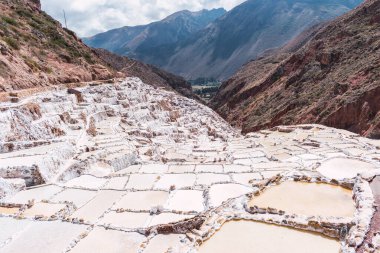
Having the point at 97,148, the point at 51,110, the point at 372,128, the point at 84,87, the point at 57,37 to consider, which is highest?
the point at 57,37

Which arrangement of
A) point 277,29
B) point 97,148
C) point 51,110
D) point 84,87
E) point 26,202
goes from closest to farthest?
point 26,202 < point 97,148 < point 51,110 < point 84,87 < point 277,29

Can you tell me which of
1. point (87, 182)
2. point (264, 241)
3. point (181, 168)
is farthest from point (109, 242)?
point (181, 168)

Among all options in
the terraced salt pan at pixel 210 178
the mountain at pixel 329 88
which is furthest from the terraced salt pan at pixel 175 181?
the mountain at pixel 329 88

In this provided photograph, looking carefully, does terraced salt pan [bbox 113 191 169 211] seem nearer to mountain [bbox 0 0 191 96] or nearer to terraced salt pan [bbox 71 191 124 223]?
terraced salt pan [bbox 71 191 124 223]

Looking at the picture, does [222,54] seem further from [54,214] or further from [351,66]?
[54,214]

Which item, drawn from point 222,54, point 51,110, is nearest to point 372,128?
point 51,110

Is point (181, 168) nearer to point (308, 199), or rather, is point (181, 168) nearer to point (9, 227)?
point (308, 199)
